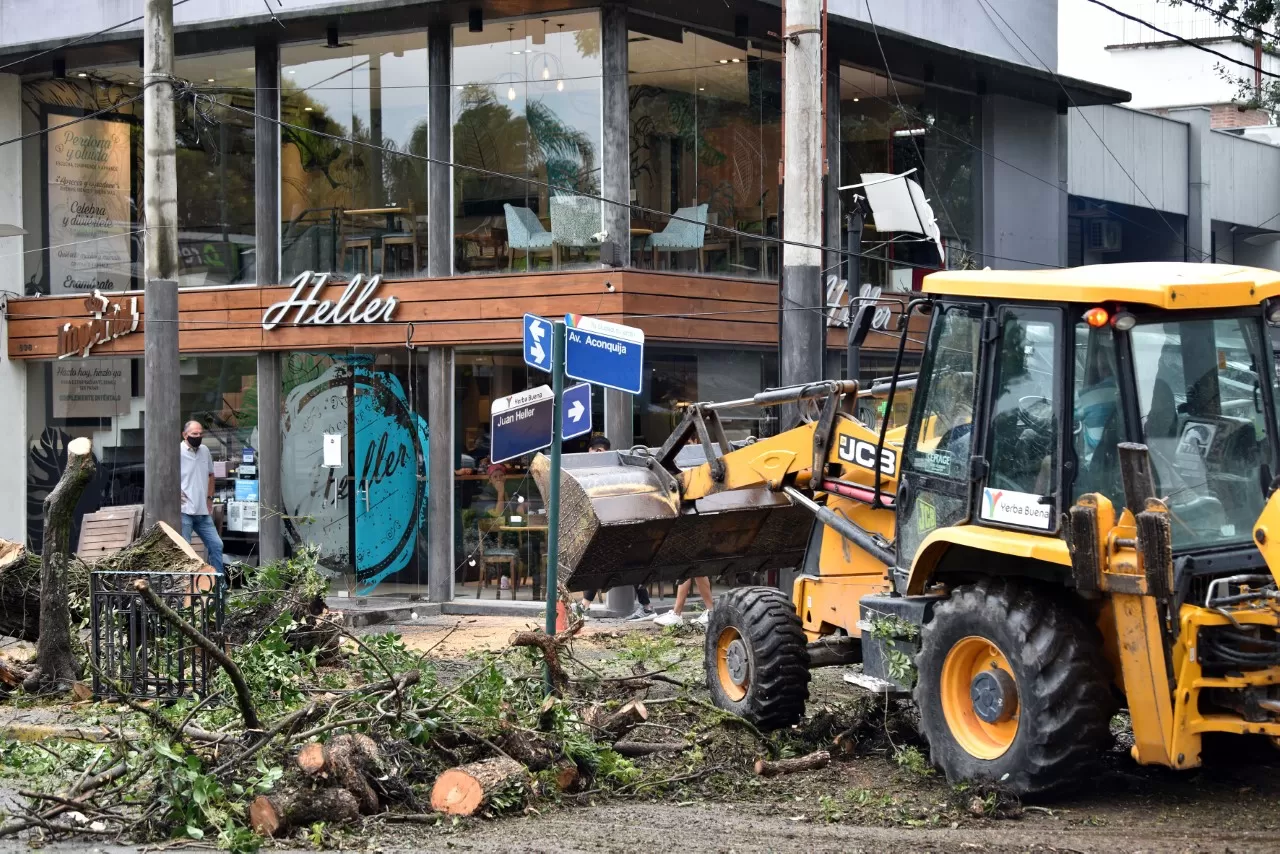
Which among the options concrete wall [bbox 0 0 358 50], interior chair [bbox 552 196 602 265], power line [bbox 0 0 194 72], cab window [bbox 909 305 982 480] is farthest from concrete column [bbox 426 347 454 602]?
cab window [bbox 909 305 982 480]

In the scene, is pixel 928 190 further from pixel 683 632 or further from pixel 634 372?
pixel 634 372

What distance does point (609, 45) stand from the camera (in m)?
16.6

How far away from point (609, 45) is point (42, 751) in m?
10.4

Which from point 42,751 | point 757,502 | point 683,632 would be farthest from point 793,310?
point 42,751

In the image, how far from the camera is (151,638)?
10.7m

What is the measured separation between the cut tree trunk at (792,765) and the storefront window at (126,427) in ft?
39.3

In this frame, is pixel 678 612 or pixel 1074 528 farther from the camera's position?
pixel 678 612

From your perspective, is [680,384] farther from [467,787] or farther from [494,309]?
[467,787]

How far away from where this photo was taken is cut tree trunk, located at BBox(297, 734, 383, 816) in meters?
7.34

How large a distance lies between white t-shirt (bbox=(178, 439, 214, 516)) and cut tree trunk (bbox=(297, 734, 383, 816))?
34.0ft

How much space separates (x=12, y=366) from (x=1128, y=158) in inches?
703

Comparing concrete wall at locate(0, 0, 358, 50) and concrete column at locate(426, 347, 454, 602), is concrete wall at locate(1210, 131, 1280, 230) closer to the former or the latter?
concrete column at locate(426, 347, 454, 602)

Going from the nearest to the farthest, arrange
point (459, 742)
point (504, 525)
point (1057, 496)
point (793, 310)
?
point (1057, 496)
point (459, 742)
point (793, 310)
point (504, 525)

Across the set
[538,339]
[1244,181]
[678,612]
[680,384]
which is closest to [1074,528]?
[538,339]
